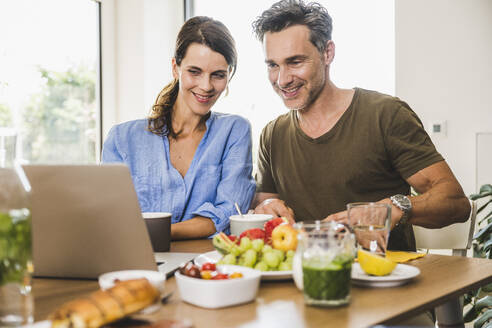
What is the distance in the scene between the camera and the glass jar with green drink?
0.72 meters

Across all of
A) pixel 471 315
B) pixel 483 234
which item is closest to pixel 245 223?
pixel 471 315

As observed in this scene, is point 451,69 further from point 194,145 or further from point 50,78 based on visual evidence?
point 50,78

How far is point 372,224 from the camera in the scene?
1113 mm

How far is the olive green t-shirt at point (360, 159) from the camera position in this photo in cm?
182

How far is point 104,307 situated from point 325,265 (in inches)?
14.5

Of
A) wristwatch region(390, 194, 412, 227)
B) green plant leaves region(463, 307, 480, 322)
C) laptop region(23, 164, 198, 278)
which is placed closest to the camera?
laptop region(23, 164, 198, 278)

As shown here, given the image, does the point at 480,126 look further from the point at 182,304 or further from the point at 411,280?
the point at 182,304

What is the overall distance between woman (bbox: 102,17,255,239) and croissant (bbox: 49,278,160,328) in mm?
891

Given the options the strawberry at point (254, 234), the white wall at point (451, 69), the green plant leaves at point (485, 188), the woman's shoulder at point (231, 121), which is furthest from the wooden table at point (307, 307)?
the white wall at point (451, 69)

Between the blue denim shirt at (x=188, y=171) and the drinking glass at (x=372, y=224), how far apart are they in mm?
617

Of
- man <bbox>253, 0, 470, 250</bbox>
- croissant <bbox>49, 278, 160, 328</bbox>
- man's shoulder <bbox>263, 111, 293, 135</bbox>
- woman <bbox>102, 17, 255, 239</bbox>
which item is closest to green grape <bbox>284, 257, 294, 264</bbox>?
croissant <bbox>49, 278, 160, 328</bbox>

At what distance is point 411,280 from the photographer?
3.39 ft

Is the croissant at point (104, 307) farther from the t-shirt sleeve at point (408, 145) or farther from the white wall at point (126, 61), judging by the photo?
the white wall at point (126, 61)

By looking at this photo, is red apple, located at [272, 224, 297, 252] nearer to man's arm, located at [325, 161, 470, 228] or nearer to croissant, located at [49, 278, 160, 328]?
croissant, located at [49, 278, 160, 328]
